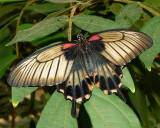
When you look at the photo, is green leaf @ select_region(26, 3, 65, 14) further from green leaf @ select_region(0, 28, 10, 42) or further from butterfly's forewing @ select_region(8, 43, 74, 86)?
butterfly's forewing @ select_region(8, 43, 74, 86)

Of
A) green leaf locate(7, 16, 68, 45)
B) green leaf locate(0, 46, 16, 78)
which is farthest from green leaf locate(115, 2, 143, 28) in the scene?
green leaf locate(0, 46, 16, 78)

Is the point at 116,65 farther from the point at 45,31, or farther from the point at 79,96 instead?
the point at 45,31

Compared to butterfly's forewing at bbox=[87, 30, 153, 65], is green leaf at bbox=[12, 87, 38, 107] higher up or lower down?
lower down

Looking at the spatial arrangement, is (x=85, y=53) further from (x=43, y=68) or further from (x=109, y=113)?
(x=109, y=113)

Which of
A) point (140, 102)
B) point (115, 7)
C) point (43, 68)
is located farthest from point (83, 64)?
point (140, 102)

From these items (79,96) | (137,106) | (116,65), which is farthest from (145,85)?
(79,96)
